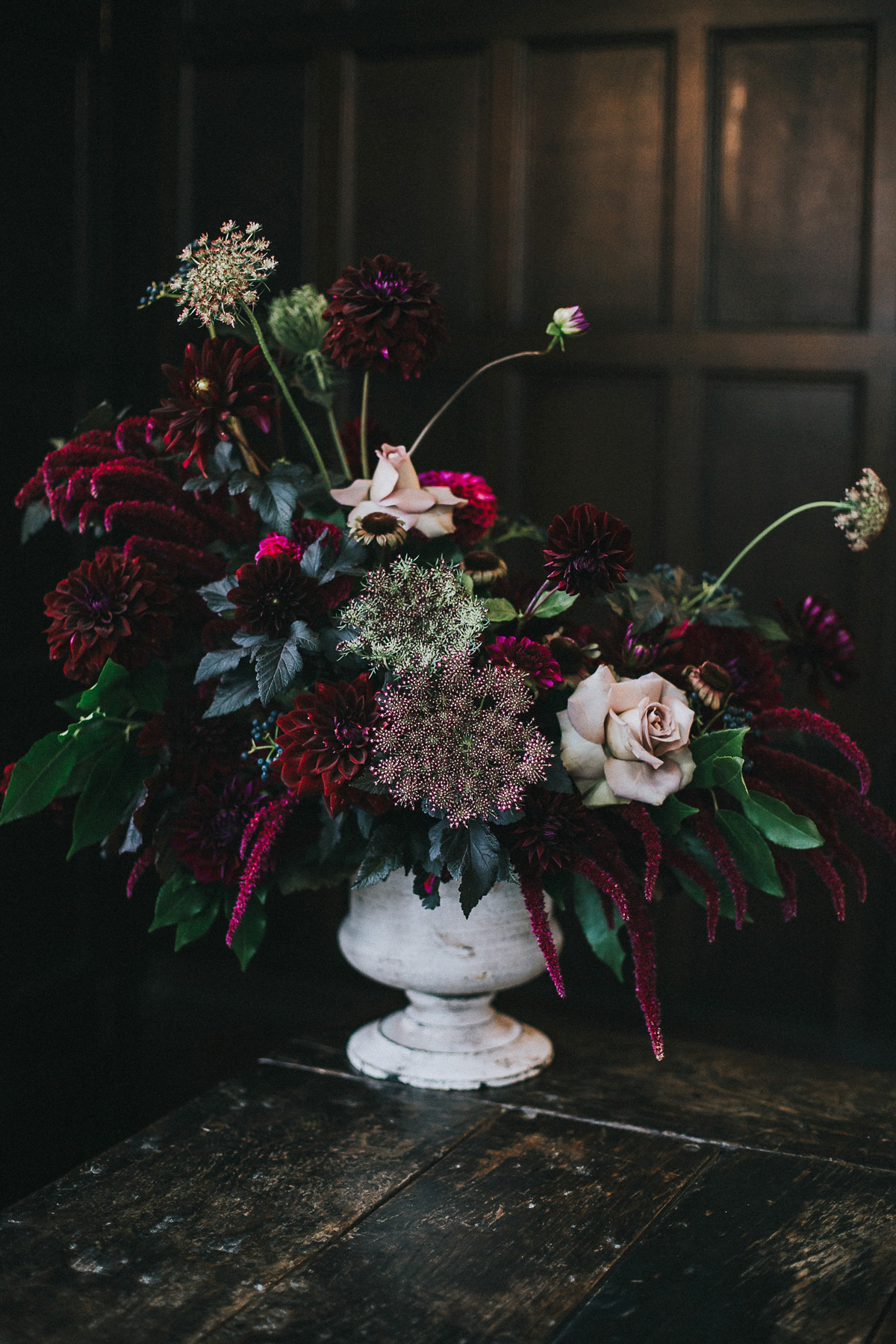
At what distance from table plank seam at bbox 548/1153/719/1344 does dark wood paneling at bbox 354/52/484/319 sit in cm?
141

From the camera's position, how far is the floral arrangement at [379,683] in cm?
101

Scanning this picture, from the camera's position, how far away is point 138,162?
2.18m

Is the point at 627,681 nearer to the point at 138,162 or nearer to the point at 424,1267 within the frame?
the point at 424,1267

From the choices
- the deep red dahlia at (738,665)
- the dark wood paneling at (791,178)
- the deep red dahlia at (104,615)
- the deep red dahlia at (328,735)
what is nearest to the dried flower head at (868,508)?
the deep red dahlia at (738,665)

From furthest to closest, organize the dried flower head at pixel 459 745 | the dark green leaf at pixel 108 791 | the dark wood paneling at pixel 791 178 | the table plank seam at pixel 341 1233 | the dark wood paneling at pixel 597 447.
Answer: the dark wood paneling at pixel 597 447
the dark wood paneling at pixel 791 178
the dark green leaf at pixel 108 791
the dried flower head at pixel 459 745
the table plank seam at pixel 341 1233

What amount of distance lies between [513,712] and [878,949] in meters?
1.23

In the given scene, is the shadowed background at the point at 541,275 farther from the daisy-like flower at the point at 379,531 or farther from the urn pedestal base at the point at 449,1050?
the daisy-like flower at the point at 379,531

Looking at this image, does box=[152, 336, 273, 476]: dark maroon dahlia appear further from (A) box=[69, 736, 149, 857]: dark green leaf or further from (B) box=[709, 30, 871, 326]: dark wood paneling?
(B) box=[709, 30, 871, 326]: dark wood paneling

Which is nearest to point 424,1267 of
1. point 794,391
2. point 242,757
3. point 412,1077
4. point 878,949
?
point 412,1077

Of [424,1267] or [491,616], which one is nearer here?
[424,1267]

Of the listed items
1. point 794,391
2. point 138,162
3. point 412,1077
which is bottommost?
point 412,1077

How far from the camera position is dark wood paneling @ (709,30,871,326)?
1896 mm

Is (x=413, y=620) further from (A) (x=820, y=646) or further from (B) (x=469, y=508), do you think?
(A) (x=820, y=646)

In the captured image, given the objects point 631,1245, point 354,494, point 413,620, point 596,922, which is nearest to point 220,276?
point 354,494
